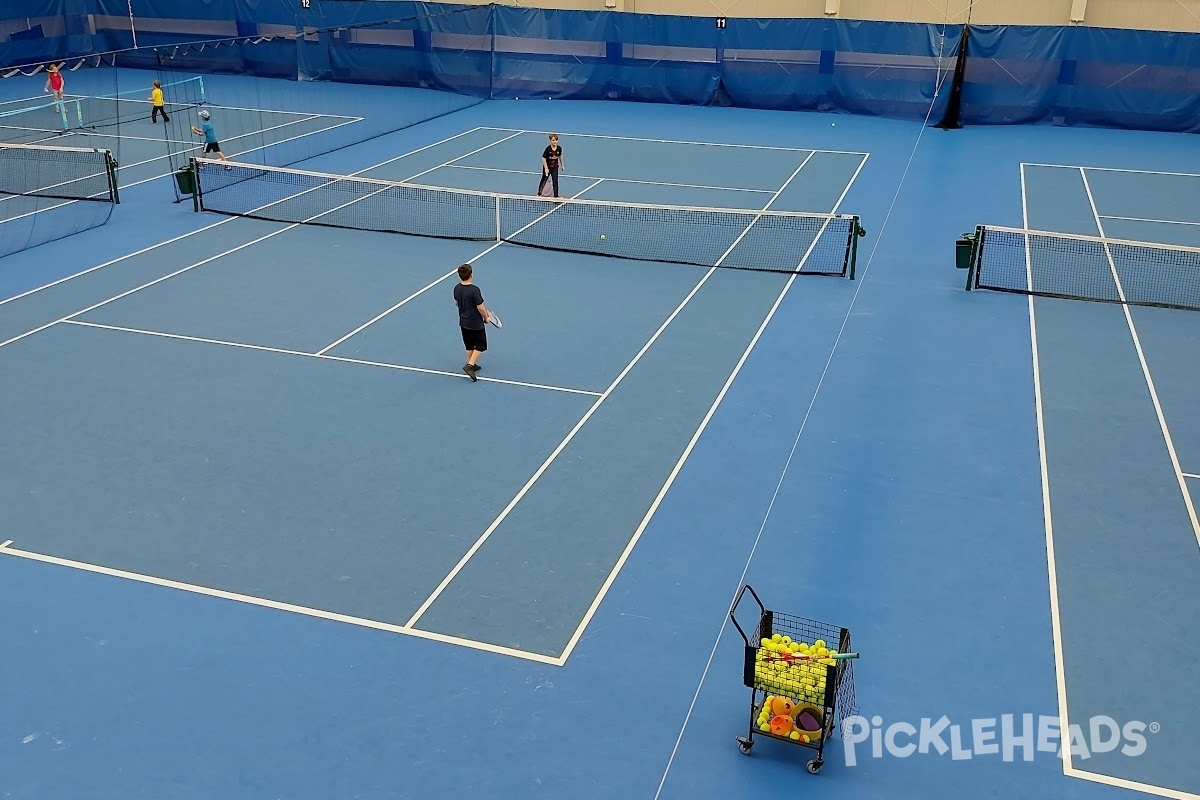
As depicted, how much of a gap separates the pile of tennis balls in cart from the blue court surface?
1.90ft

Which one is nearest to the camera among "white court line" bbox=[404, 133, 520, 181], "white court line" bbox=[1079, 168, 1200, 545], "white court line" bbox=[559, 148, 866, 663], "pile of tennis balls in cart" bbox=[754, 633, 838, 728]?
"pile of tennis balls in cart" bbox=[754, 633, 838, 728]

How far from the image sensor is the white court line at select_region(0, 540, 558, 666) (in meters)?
8.59

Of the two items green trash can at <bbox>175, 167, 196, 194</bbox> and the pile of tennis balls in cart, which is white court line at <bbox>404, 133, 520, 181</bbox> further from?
the pile of tennis balls in cart

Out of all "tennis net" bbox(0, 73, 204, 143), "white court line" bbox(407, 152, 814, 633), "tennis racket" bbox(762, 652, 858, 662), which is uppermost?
"tennis net" bbox(0, 73, 204, 143)

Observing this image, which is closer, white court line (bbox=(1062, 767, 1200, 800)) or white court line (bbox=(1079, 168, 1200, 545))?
white court line (bbox=(1062, 767, 1200, 800))

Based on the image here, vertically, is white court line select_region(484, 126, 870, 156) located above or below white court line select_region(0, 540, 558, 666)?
above

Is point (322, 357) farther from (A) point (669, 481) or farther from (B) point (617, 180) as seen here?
(B) point (617, 180)

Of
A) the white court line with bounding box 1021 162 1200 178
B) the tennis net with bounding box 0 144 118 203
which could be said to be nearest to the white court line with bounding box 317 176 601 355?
the tennis net with bounding box 0 144 118 203

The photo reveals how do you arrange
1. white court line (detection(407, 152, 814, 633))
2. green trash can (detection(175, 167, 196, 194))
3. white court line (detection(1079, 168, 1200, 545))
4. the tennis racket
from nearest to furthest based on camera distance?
the tennis racket → white court line (detection(407, 152, 814, 633)) → white court line (detection(1079, 168, 1200, 545)) → green trash can (detection(175, 167, 196, 194))

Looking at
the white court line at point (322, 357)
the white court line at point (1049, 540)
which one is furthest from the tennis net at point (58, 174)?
the white court line at point (1049, 540)

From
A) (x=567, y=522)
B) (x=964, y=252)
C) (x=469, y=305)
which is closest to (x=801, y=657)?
(x=567, y=522)

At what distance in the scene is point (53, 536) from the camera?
10.1 meters

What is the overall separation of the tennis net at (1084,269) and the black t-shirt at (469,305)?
7875 mm

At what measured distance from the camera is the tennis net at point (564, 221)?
718 inches
